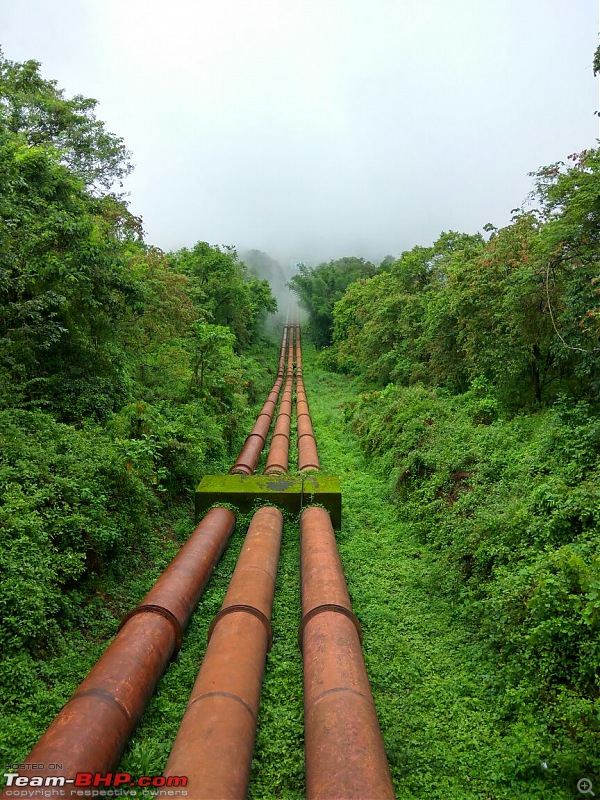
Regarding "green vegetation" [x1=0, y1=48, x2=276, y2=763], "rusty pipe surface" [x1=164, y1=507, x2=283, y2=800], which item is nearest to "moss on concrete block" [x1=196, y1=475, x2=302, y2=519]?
"green vegetation" [x1=0, y1=48, x2=276, y2=763]

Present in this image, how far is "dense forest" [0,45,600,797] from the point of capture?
4.68 metres

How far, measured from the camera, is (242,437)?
14539 mm

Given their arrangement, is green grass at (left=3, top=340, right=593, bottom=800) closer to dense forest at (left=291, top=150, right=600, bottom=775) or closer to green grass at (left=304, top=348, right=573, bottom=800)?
green grass at (left=304, top=348, right=573, bottom=800)

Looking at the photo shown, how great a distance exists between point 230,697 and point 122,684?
100 cm

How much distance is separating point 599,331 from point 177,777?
7.66 metres

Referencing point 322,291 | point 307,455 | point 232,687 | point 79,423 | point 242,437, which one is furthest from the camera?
point 322,291

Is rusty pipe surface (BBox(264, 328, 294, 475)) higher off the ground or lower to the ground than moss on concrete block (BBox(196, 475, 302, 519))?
higher

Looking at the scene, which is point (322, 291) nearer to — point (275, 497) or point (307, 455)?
point (307, 455)

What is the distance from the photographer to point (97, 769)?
3.54 meters

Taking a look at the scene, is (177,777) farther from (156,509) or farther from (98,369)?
(98,369)

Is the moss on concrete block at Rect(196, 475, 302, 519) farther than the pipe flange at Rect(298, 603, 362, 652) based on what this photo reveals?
Yes

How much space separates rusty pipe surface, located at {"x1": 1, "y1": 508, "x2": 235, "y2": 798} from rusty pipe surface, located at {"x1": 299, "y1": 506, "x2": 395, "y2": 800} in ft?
4.81

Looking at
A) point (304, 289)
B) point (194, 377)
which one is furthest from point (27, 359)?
point (304, 289)

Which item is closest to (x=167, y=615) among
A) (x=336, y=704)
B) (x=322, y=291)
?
(x=336, y=704)
